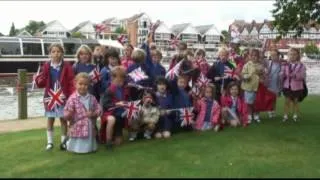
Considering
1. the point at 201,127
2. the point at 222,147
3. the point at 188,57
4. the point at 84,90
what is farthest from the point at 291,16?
the point at 84,90

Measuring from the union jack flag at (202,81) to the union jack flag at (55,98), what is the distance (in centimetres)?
306

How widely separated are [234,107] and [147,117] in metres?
2.27

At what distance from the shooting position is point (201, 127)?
10.3 metres

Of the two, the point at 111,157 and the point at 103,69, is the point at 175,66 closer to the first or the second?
the point at 103,69

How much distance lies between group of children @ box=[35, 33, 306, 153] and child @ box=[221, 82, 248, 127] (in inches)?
0.7

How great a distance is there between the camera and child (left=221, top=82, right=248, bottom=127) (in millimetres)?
10828

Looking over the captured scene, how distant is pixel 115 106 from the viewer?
8812mm

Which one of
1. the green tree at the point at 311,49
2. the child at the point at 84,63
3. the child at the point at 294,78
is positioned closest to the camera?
the child at the point at 84,63

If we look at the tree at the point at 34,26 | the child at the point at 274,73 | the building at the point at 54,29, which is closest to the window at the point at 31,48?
the child at the point at 274,73

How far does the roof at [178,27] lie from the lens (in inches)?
5300

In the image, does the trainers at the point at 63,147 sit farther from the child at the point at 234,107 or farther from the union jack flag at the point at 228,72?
the union jack flag at the point at 228,72

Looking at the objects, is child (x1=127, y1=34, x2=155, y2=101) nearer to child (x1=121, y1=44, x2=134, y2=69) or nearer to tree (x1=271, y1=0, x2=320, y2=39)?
child (x1=121, y1=44, x2=134, y2=69)

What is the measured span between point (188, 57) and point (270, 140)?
2737 millimetres

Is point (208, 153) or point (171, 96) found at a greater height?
point (171, 96)
